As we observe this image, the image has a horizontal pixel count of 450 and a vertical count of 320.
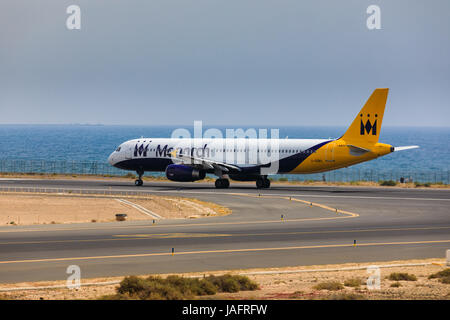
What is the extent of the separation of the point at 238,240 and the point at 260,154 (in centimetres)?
3043

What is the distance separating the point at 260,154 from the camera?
58.8 meters

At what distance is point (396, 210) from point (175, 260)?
73.5 feet

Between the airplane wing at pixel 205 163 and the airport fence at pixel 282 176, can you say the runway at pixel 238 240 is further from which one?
the airport fence at pixel 282 176

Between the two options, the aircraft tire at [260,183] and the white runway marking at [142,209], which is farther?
the aircraft tire at [260,183]

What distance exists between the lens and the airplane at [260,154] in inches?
2146

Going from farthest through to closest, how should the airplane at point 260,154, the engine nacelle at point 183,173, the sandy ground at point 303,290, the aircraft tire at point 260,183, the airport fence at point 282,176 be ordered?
the airport fence at point 282,176 < the aircraft tire at point 260,183 < the engine nacelle at point 183,173 < the airplane at point 260,154 < the sandy ground at point 303,290

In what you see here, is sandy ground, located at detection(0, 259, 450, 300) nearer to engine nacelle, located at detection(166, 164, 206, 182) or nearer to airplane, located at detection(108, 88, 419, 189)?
airplane, located at detection(108, 88, 419, 189)

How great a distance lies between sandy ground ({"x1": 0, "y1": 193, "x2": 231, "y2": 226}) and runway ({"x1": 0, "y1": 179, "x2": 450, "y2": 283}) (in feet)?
8.19

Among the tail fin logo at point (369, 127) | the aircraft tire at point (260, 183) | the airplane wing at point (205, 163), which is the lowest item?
the aircraft tire at point (260, 183)

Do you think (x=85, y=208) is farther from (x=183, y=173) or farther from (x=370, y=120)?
(x=370, y=120)

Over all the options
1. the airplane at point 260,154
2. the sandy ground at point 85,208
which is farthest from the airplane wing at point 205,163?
the sandy ground at point 85,208

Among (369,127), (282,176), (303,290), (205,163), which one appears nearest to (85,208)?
(205,163)
